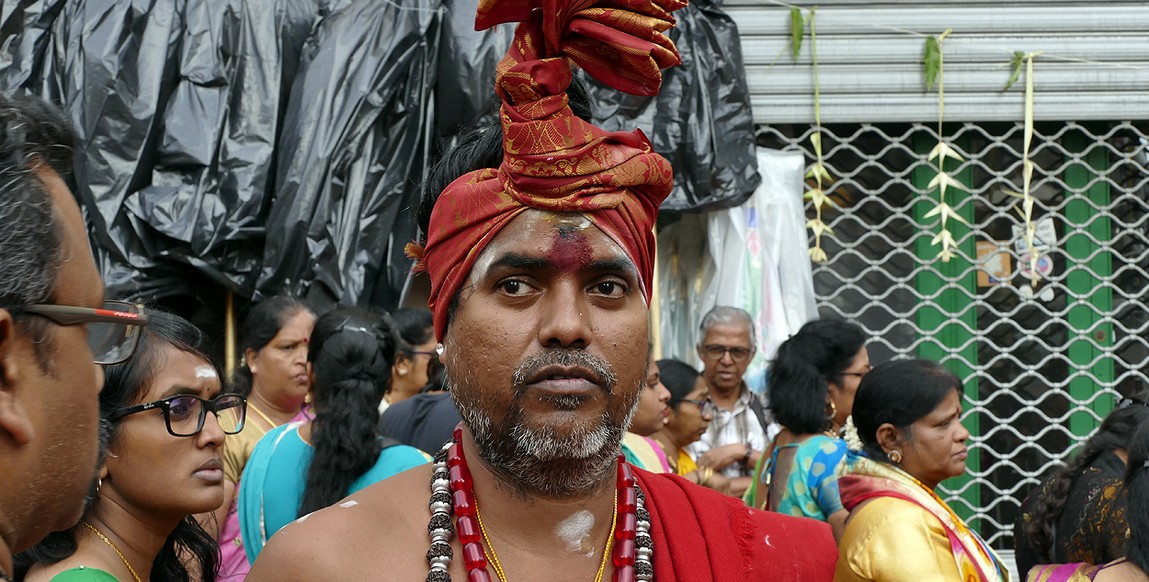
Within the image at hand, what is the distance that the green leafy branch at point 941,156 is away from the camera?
6.29m

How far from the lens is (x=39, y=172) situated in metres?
1.46

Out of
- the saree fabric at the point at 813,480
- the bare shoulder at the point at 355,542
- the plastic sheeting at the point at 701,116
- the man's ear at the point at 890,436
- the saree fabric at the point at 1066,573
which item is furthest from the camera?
the plastic sheeting at the point at 701,116

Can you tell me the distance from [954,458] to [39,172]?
339 cm

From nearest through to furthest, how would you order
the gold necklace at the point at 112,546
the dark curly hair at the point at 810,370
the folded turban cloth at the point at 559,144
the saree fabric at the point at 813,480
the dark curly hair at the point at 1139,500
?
the folded turban cloth at the point at 559,144, the gold necklace at the point at 112,546, the dark curly hair at the point at 1139,500, the saree fabric at the point at 813,480, the dark curly hair at the point at 810,370

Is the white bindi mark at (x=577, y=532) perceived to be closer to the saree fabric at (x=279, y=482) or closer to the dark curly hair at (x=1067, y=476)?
the saree fabric at (x=279, y=482)

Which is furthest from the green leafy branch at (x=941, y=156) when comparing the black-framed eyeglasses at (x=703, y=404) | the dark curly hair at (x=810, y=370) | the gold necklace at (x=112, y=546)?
the gold necklace at (x=112, y=546)

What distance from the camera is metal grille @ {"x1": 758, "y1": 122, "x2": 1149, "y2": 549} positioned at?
21.3 ft

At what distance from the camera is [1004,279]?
6559 millimetres

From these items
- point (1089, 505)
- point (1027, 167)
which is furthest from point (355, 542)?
point (1027, 167)

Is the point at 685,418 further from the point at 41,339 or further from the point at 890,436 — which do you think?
the point at 41,339

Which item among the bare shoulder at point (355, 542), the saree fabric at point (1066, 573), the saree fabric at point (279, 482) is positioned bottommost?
the saree fabric at point (1066, 573)

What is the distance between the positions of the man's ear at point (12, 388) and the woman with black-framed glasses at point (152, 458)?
1.34 meters

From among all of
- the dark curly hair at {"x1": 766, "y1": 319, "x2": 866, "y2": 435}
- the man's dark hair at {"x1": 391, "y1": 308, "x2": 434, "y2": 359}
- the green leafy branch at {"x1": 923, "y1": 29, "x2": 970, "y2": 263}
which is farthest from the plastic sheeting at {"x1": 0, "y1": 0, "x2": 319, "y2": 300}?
the green leafy branch at {"x1": 923, "y1": 29, "x2": 970, "y2": 263}

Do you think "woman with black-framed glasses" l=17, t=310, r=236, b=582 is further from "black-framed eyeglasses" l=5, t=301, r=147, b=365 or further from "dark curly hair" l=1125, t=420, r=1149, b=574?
"dark curly hair" l=1125, t=420, r=1149, b=574
